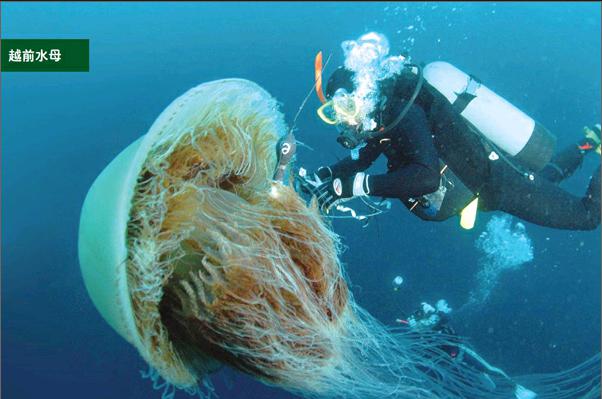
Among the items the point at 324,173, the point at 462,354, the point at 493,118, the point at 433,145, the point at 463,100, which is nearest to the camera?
the point at 433,145

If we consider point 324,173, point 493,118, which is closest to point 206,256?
point 324,173

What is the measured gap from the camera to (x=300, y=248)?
3.41 m

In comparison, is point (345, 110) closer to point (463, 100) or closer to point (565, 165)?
point (463, 100)

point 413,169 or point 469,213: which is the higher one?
point 413,169

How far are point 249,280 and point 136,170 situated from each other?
99cm

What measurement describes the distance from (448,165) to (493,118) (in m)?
0.96

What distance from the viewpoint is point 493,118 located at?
568 cm

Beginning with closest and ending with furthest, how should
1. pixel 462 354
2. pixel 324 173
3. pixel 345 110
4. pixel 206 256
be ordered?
1. pixel 206 256
2. pixel 345 110
3. pixel 324 173
4. pixel 462 354

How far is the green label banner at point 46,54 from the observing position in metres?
7.74

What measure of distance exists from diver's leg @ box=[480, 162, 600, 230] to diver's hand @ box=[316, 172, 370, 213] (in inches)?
80.2

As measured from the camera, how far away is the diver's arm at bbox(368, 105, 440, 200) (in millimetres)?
4367

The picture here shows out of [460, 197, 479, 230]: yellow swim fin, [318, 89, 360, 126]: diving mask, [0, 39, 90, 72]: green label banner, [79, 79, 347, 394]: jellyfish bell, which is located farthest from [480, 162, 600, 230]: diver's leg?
[0, 39, 90, 72]: green label banner

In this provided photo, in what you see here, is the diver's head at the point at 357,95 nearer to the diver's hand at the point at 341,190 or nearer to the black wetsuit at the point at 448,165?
the black wetsuit at the point at 448,165

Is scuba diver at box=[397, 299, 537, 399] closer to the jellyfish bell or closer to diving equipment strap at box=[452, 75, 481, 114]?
diving equipment strap at box=[452, 75, 481, 114]
